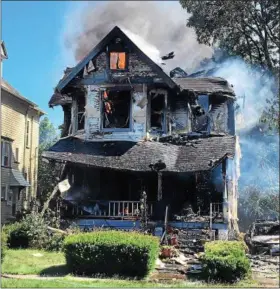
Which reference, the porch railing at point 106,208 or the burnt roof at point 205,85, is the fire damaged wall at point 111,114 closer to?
the burnt roof at point 205,85

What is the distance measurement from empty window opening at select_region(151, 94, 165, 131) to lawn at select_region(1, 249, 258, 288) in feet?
24.4

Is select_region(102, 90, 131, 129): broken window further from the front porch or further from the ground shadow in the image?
the ground shadow

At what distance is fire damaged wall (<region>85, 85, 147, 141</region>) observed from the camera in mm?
17734

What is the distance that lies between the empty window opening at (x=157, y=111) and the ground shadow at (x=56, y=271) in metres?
8.18

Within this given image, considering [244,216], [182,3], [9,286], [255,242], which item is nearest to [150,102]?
[182,3]

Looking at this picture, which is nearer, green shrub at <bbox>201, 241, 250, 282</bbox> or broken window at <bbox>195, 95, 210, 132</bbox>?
green shrub at <bbox>201, 241, 250, 282</bbox>

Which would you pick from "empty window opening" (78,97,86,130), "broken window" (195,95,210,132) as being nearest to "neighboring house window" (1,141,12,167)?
"empty window opening" (78,97,86,130)

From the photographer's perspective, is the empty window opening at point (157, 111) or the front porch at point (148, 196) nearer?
the front porch at point (148, 196)

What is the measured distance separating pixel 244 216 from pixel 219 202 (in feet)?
8.15

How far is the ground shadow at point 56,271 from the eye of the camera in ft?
34.6

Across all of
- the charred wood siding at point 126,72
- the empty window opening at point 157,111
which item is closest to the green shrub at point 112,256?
the empty window opening at point 157,111

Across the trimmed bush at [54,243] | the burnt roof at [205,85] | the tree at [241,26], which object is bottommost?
the trimmed bush at [54,243]

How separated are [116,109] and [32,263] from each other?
8.53m

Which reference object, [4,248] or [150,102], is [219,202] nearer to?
[150,102]
